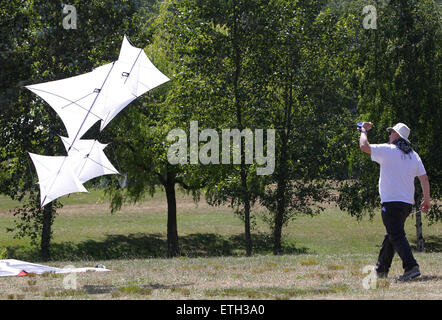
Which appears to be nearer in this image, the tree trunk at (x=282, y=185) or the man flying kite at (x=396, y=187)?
the man flying kite at (x=396, y=187)

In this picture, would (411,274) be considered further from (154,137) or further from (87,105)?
(154,137)

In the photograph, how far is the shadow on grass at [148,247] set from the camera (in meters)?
36.7

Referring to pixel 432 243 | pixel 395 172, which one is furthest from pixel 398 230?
pixel 432 243

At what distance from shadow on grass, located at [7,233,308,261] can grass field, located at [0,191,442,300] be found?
0.20 feet

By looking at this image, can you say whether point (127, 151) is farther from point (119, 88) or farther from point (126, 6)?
point (119, 88)

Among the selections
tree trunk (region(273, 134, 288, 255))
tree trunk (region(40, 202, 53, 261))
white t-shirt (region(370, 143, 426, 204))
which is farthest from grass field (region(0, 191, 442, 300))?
tree trunk (region(273, 134, 288, 255))

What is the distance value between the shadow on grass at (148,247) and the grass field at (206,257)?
0.06 meters

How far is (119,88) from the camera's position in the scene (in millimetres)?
14352

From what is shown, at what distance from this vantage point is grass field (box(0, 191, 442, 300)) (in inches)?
405

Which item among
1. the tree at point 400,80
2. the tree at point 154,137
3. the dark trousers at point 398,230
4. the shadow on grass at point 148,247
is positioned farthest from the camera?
the shadow on grass at point 148,247

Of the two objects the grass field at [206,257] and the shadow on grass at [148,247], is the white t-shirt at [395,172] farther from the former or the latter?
the shadow on grass at [148,247]

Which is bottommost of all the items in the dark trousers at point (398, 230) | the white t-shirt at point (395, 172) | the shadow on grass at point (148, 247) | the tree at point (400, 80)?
the shadow on grass at point (148, 247)

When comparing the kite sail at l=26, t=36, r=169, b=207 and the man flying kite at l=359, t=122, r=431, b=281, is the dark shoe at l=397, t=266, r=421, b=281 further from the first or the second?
the kite sail at l=26, t=36, r=169, b=207

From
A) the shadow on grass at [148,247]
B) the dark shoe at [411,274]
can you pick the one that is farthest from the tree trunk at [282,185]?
the dark shoe at [411,274]
